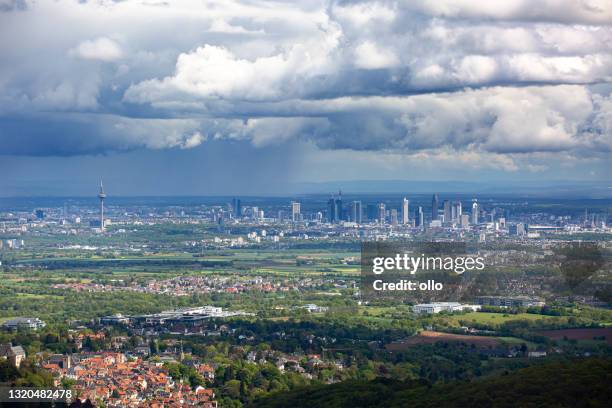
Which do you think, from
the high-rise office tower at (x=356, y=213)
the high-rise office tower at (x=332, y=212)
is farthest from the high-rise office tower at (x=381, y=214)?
the high-rise office tower at (x=332, y=212)

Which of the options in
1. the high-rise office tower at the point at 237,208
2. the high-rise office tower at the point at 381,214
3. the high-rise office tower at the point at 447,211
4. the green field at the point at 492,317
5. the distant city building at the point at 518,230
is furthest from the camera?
the high-rise office tower at the point at 237,208

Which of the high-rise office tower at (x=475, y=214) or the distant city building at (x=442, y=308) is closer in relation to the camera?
the distant city building at (x=442, y=308)

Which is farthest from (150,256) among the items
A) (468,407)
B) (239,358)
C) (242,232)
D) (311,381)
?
(468,407)

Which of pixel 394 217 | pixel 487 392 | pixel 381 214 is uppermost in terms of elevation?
pixel 381 214

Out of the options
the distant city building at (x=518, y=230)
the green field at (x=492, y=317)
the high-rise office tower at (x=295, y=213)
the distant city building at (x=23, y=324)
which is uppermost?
the high-rise office tower at (x=295, y=213)

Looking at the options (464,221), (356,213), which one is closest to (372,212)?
(356,213)

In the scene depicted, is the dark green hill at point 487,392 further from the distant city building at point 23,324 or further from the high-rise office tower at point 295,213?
the high-rise office tower at point 295,213

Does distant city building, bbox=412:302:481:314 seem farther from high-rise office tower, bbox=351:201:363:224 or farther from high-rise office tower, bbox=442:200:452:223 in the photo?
high-rise office tower, bbox=351:201:363:224

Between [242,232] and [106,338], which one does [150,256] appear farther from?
[106,338]

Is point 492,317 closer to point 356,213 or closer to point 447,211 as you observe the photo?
point 447,211
